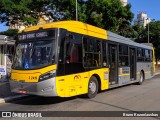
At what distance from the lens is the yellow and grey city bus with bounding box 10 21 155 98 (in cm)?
1052

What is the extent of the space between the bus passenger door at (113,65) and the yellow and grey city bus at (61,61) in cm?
34

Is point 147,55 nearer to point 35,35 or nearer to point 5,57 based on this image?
point 5,57

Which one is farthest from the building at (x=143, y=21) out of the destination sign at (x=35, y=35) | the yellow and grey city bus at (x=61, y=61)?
the destination sign at (x=35, y=35)

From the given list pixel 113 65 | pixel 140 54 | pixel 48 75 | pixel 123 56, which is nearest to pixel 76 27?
pixel 48 75

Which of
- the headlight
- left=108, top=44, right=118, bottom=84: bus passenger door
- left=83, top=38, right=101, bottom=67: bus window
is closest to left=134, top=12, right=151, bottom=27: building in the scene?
left=108, top=44, right=118, bottom=84: bus passenger door

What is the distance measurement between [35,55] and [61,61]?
94 centimetres

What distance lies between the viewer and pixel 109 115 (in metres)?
9.10

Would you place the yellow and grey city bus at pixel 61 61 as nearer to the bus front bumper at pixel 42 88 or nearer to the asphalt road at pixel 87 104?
the bus front bumper at pixel 42 88

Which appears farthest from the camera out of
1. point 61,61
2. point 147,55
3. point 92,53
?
point 147,55

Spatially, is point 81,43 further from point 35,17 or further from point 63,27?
point 35,17

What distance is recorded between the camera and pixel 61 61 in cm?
1074

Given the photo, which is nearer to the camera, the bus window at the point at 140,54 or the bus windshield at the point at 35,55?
the bus windshield at the point at 35,55

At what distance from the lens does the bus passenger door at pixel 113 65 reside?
1461 centimetres

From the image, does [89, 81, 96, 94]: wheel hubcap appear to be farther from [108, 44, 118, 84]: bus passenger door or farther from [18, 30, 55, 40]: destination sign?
[18, 30, 55, 40]: destination sign
